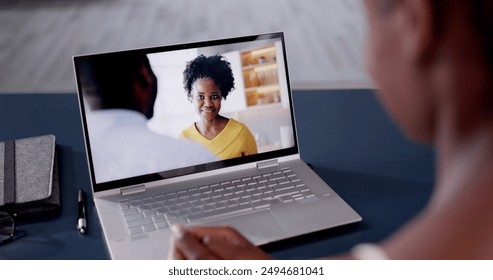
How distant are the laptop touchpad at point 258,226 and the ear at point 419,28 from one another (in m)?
0.55

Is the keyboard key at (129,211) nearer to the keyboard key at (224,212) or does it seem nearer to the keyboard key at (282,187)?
the keyboard key at (224,212)

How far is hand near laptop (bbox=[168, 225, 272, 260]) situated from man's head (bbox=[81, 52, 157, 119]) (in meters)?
0.41

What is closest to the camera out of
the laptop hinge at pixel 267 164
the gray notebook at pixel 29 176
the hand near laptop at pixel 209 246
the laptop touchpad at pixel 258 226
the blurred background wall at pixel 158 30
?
the hand near laptop at pixel 209 246

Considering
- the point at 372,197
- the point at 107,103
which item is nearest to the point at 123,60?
the point at 107,103

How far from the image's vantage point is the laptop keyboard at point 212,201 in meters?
0.95

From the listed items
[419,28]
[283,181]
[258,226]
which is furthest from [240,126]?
[419,28]

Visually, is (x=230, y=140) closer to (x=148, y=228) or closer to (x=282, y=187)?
(x=282, y=187)

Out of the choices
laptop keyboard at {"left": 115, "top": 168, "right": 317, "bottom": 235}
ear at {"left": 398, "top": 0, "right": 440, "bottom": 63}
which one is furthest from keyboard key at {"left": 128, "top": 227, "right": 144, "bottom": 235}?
ear at {"left": 398, "top": 0, "right": 440, "bottom": 63}

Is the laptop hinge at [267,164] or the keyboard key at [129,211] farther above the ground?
the laptop hinge at [267,164]

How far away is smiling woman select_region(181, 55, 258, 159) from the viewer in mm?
1074

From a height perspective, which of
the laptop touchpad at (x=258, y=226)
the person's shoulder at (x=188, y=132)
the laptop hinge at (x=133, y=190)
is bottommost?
the laptop touchpad at (x=258, y=226)

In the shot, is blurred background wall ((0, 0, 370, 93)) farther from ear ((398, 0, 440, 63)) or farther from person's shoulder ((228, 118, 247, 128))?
ear ((398, 0, 440, 63))

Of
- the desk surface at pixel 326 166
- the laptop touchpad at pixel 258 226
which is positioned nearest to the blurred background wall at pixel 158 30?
the desk surface at pixel 326 166
